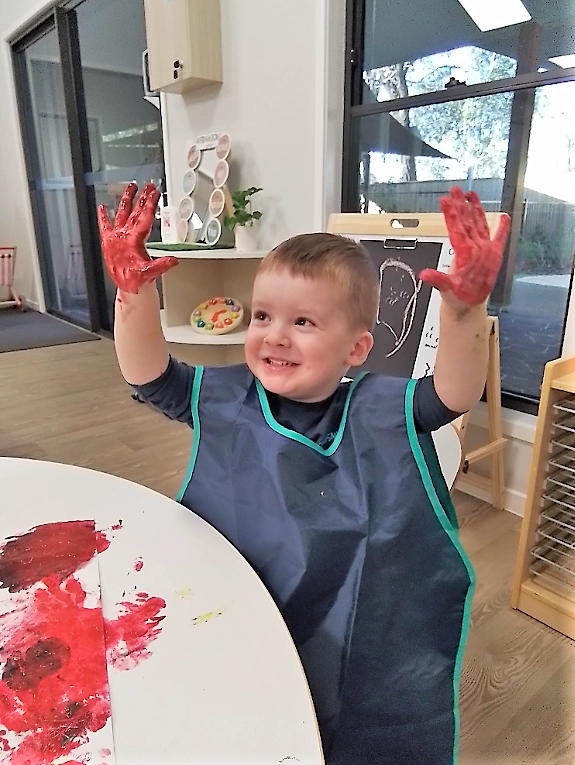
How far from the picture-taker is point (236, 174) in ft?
9.38

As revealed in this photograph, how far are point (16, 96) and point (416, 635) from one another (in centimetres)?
589

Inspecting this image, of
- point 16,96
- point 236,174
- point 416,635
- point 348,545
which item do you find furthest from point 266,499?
point 16,96

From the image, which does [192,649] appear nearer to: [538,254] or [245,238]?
[538,254]

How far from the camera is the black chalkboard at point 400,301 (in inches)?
73.0

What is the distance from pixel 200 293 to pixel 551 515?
6.52ft

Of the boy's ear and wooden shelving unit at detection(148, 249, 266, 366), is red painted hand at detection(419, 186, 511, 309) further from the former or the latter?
wooden shelving unit at detection(148, 249, 266, 366)

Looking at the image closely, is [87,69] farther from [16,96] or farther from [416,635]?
[416,635]

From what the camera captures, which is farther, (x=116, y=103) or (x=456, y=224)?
(x=116, y=103)

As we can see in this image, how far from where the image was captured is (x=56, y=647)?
0.57 meters

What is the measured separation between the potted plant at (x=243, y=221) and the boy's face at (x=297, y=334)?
1975 mm

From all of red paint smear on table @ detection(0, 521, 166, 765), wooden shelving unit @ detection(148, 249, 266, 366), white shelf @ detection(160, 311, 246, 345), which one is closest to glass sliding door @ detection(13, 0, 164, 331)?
wooden shelving unit @ detection(148, 249, 266, 366)

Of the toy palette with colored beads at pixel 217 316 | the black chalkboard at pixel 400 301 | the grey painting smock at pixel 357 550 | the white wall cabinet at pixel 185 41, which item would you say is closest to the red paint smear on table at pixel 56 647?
the grey painting smock at pixel 357 550

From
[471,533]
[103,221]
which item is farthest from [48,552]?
[471,533]

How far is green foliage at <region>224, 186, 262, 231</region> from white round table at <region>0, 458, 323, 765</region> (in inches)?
79.0
